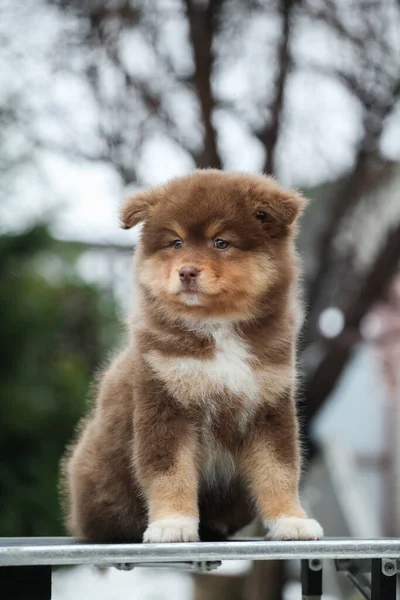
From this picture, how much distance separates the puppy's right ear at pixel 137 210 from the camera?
2441mm

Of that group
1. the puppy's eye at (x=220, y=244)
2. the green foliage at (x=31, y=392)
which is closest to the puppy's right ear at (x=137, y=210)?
the puppy's eye at (x=220, y=244)

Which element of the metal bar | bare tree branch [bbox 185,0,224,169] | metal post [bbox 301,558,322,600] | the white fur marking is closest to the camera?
the metal bar

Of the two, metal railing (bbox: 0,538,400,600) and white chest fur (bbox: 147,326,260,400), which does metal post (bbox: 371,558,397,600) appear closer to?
metal railing (bbox: 0,538,400,600)

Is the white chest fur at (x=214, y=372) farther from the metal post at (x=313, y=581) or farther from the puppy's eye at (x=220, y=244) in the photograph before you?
the metal post at (x=313, y=581)

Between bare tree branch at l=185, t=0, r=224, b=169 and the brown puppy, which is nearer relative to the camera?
the brown puppy

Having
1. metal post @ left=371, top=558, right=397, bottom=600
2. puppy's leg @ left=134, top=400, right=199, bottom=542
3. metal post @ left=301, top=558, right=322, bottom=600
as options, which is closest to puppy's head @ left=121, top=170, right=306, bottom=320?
puppy's leg @ left=134, top=400, right=199, bottom=542

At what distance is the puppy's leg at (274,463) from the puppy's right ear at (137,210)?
2.17 ft

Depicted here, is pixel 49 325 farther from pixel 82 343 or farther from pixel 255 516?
pixel 255 516

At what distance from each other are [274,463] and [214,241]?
66 centimetres

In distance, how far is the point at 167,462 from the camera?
2322 millimetres

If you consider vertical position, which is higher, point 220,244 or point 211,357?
point 220,244

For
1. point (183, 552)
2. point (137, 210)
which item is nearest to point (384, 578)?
point (183, 552)

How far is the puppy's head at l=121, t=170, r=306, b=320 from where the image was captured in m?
2.31

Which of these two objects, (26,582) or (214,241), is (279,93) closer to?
(214,241)
